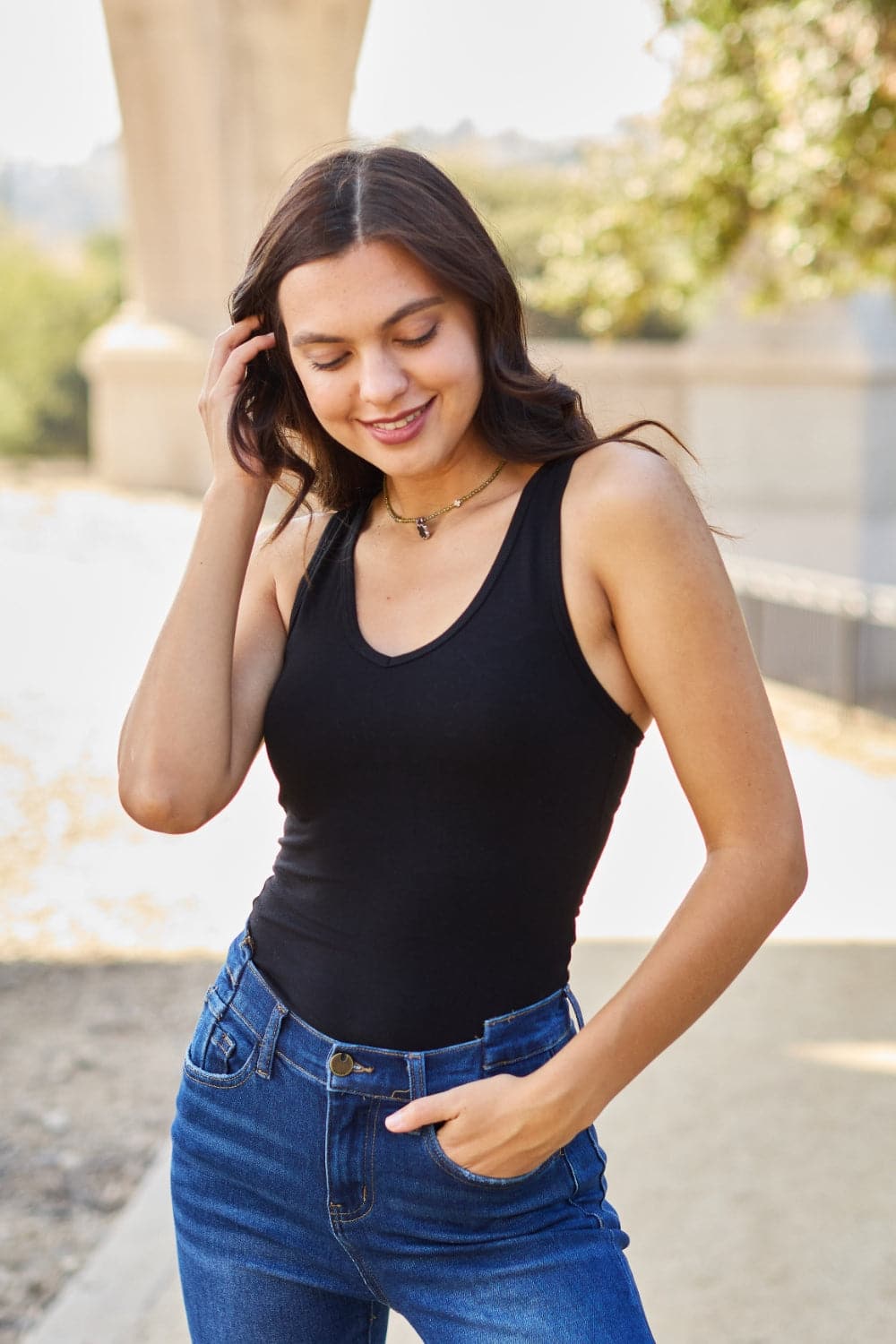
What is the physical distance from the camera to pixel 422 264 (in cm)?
172

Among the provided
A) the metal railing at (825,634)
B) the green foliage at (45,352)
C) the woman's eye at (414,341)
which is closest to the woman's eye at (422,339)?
the woman's eye at (414,341)

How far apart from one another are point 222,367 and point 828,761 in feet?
22.8

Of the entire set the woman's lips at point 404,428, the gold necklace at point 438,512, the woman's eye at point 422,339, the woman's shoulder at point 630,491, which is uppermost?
the woman's eye at point 422,339

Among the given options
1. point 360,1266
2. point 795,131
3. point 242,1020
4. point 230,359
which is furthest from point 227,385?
point 795,131

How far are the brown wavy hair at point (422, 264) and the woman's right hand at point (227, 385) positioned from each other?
0.01 metres

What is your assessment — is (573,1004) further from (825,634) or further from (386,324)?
(825,634)

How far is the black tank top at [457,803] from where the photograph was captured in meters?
1.63

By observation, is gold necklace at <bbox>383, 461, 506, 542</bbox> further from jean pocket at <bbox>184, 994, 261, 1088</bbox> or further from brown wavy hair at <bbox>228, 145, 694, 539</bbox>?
jean pocket at <bbox>184, 994, 261, 1088</bbox>

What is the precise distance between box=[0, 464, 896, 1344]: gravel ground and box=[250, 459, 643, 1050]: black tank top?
84.5 inches

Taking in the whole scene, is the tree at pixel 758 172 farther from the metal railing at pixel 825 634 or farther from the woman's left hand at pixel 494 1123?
the woman's left hand at pixel 494 1123

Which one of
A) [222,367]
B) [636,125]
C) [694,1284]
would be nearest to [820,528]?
[636,125]

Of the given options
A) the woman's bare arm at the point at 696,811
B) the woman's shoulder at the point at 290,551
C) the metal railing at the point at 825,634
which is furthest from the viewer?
the metal railing at the point at 825,634

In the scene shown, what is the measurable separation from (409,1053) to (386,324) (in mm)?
777

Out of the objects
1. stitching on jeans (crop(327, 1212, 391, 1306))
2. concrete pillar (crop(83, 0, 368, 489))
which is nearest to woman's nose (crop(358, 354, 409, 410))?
stitching on jeans (crop(327, 1212, 391, 1306))
